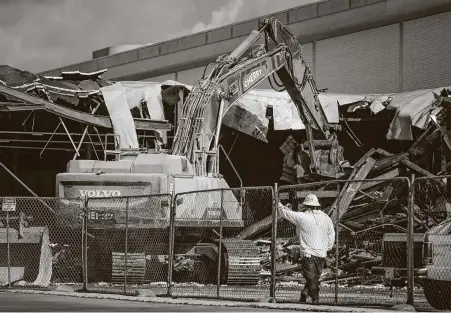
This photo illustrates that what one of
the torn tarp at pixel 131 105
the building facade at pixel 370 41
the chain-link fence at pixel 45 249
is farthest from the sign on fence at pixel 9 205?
the building facade at pixel 370 41

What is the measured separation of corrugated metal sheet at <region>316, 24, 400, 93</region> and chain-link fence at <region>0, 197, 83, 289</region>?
67.2 feet

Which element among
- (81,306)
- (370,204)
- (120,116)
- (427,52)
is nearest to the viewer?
(81,306)

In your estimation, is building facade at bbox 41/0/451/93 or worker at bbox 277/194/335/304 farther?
building facade at bbox 41/0/451/93

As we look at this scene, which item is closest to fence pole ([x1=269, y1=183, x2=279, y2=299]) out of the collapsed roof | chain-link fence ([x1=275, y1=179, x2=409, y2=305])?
chain-link fence ([x1=275, y1=179, x2=409, y2=305])

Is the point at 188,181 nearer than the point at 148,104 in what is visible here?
Yes

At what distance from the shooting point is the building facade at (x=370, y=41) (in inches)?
1603

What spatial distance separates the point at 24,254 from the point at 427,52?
839 inches

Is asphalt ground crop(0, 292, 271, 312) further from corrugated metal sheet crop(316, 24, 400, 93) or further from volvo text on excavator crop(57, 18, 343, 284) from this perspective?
corrugated metal sheet crop(316, 24, 400, 93)

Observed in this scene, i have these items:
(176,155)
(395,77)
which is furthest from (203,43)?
(176,155)

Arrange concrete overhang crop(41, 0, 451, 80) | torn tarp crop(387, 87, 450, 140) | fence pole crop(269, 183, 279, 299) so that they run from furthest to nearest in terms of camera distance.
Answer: concrete overhang crop(41, 0, 451, 80)
torn tarp crop(387, 87, 450, 140)
fence pole crop(269, 183, 279, 299)

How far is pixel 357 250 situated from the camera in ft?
72.0

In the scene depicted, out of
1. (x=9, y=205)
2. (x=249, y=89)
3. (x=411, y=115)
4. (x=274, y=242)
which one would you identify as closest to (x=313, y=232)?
(x=274, y=242)

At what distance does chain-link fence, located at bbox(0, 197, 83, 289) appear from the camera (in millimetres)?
23859

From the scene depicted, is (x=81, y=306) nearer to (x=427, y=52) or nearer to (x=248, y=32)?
(x=427, y=52)
